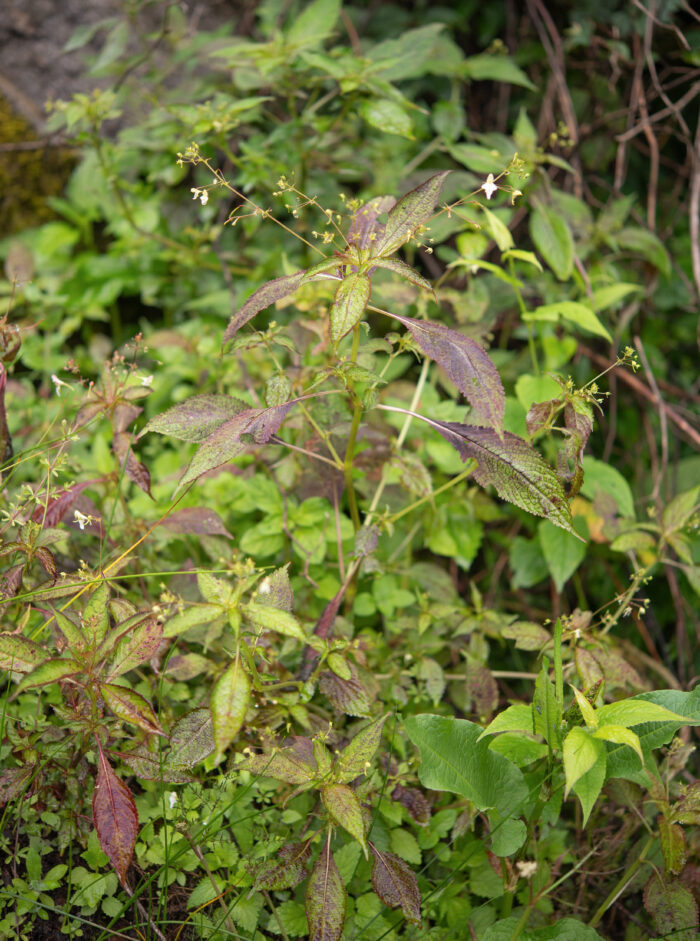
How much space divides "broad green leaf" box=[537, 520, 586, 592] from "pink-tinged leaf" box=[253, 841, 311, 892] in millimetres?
966

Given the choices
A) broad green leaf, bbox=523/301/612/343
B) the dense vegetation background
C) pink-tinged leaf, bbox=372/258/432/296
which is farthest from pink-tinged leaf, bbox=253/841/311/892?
broad green leaf, bbox=523/301/612/343

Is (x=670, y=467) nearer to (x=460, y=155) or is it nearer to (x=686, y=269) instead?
(x=686, y=269)

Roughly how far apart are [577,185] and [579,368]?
63 centimetres

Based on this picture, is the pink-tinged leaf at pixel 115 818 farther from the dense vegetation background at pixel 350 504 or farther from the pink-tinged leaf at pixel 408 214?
the pink-tinged leaf at pixel 408 214

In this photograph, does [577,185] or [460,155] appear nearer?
[460,155]

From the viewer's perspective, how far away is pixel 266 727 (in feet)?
4.49

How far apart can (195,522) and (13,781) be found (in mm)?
596

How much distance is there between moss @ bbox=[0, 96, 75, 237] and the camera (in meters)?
2.77

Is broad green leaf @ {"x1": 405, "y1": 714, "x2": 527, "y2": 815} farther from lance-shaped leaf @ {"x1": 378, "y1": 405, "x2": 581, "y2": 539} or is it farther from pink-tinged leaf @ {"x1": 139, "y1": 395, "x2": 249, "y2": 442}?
pink-tinged leaf @ {"x1": 139, "y1": 395, "x2": 249, "y2": 442}

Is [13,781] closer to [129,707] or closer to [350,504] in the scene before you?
[129,707]

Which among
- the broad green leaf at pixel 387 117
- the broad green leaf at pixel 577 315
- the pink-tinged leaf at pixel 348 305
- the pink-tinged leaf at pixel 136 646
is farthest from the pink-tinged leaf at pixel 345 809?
the broad green leaf at pixel 387 117

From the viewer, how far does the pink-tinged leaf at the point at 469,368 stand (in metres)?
1.24

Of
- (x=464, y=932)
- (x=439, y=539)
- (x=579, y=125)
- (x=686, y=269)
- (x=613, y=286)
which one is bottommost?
(x=464, y=932)

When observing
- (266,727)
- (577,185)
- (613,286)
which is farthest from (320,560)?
(577,185)
